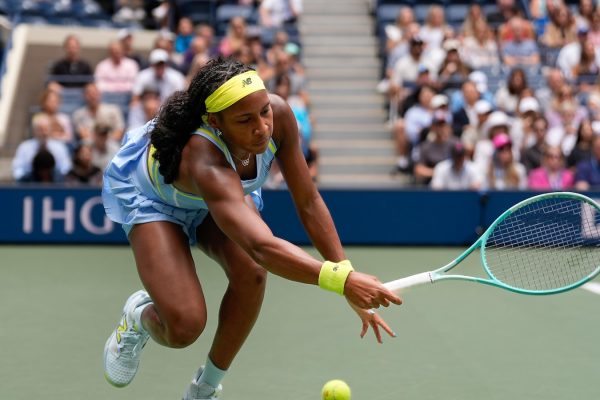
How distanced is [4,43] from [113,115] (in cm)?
375

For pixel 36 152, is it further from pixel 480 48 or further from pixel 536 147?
pixel 480 48

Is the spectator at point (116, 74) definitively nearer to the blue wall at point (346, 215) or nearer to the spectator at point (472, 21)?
the blue wall at point (346, 215)

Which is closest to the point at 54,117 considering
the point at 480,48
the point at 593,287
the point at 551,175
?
the point at 551,175

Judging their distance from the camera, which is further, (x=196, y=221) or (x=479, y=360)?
(x=479, y=360)

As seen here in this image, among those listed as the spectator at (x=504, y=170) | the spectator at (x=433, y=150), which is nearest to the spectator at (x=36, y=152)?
the spectator at (x=433, y=150)

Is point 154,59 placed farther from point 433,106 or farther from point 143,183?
point 143,183

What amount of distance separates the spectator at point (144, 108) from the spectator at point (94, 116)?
0.47 ft

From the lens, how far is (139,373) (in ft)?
17.0

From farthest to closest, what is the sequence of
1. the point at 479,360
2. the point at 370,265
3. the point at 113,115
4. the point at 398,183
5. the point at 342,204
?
the point at 398,183
the point at 113,115
the point at 342,204
the point at 370,265
the point at 479,360

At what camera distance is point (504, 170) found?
10.5 m

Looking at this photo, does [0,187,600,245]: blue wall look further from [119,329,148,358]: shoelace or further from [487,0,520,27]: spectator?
[119,329,148,358]: shoelace

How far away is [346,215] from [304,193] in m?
5.55

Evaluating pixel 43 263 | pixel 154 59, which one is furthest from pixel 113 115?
pixel 43 263

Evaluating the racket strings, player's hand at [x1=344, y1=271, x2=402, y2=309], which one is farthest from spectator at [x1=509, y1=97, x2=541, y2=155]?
player's hand at [x1=344, y1=271, x2=402, y2=309]
